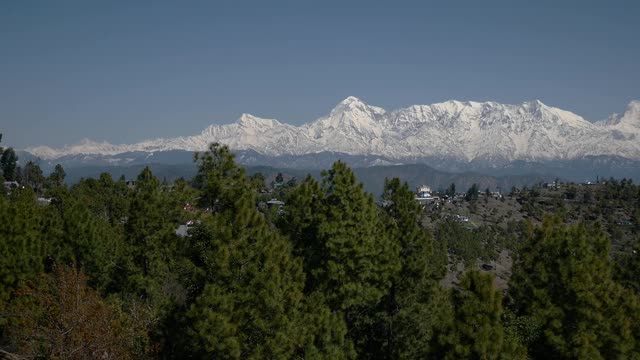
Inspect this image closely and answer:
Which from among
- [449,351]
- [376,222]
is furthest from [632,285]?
[449,351]

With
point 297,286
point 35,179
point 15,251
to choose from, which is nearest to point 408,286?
point 297,286

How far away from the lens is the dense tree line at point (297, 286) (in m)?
25.0

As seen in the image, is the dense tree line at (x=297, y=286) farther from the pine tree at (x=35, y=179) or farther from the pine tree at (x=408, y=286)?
the pine tree at (x=35, y=179)

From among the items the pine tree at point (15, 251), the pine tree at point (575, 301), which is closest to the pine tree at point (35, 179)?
the pine tree at point (15, 251)

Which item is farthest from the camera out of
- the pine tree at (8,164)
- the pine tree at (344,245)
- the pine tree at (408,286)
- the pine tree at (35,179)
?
the pine tree at (8,164)

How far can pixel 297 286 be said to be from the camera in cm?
2784

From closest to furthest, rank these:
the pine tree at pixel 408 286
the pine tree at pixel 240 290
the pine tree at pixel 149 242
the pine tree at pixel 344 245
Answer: the pine tree at pixel 240 290 < the pine tree at pixel 344 245 < the pine tree at pixel 408 286 < the pine tree at pixel 149 242

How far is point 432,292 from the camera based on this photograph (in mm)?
35719

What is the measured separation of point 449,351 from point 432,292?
10.9 m

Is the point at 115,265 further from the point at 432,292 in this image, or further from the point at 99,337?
the point at 432,292

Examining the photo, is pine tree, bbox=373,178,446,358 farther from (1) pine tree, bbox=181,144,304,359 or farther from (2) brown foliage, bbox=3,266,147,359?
(2) brown foliage, bbox=3,266,147,359

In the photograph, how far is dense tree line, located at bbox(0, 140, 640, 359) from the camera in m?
25.0

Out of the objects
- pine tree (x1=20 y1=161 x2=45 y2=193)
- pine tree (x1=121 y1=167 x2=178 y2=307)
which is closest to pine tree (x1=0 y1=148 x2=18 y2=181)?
pine tree (x1=20 y1=161 x2=45 y2=193)

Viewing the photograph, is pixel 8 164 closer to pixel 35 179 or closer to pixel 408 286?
pixel 35 179
